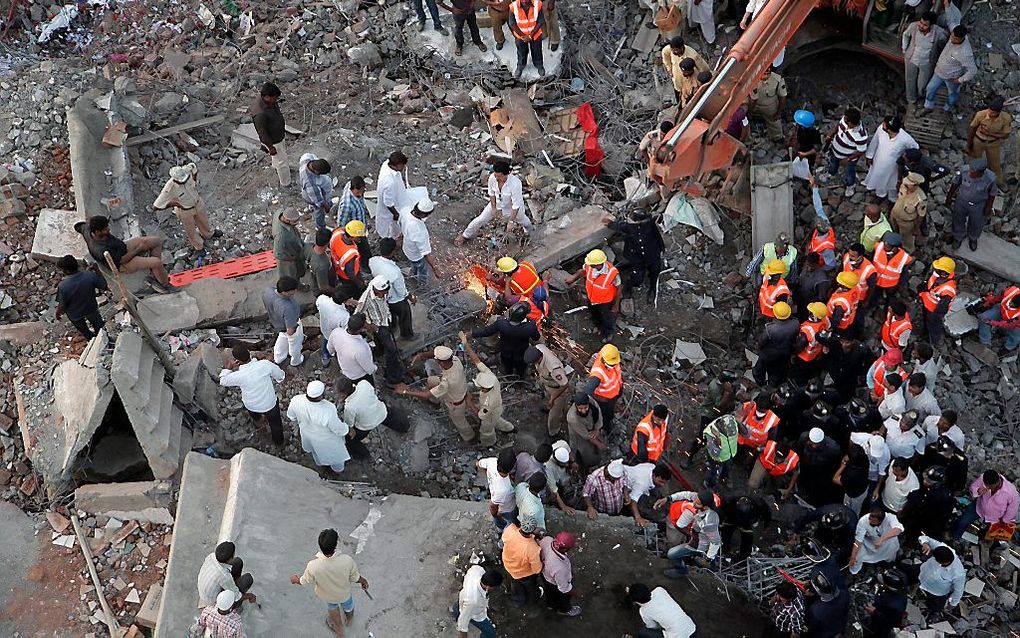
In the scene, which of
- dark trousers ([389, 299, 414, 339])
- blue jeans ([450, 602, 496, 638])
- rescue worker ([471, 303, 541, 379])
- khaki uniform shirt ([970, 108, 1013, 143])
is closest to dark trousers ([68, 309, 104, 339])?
dark trousers ([389, 299, 414, 339])

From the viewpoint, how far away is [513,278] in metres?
9.94

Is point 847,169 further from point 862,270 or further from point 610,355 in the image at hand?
point 610,355

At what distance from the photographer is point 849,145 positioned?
464 inches

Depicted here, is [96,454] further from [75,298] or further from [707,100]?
[707,100]

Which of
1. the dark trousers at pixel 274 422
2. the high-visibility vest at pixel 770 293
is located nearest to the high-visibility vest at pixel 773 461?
the high-visibility vest at pixel 770 293

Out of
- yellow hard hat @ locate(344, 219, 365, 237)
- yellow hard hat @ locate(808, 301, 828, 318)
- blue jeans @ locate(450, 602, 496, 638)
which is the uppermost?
yellow hard hat @ locate(344, 219, 365, 237)

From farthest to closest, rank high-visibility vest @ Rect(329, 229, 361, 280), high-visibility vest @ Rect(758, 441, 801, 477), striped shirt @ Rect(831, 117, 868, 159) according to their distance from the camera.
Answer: striped shirt @ Rect(831, 117, 868, 159) < high-visibility vest @ Rect(329, 229, 361, 280) < high-visibility vest @ Rect(758, 441, 801, 477)

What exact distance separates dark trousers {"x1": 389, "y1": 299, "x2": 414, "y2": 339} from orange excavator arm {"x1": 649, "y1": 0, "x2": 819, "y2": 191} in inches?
113

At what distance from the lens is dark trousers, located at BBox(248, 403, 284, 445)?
29.5ft

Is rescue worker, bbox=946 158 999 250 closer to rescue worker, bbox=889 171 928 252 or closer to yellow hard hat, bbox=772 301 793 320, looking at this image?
rescue worker, bbox=889 171 928 252

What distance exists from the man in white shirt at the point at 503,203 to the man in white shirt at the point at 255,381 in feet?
10.6

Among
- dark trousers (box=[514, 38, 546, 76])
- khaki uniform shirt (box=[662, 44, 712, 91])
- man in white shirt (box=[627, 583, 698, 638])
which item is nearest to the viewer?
man in white shirt (box=[627, 583, 698, 638])

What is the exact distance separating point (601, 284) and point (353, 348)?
9.49ft

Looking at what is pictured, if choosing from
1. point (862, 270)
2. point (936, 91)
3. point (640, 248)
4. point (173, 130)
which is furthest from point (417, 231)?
point (936, 91)
